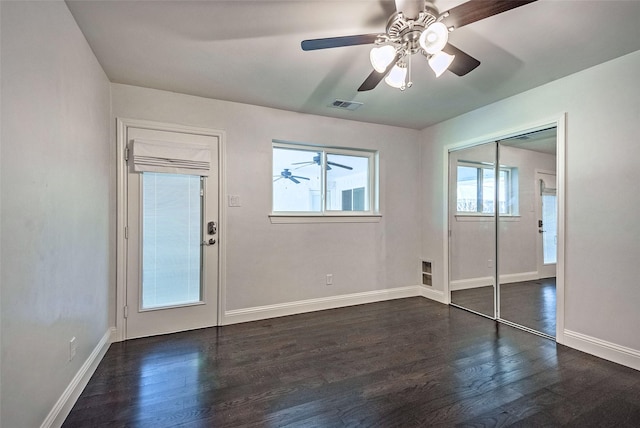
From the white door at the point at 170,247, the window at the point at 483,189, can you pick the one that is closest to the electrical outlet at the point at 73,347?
the white door at the point at 170,247

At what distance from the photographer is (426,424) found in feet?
5.64

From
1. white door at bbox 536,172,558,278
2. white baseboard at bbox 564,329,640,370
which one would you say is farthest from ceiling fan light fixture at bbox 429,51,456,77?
white baseboard at bbox 564,329,640,370

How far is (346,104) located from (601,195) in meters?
2.48

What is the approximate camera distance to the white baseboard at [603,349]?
2.34 meters

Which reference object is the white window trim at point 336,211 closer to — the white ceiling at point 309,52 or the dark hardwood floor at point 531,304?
the white ceiling at point 309,52

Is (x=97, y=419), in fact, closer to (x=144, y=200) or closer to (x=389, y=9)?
(x=144, y=200)

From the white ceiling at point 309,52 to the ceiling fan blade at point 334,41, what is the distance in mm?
208

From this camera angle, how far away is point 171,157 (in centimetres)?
300

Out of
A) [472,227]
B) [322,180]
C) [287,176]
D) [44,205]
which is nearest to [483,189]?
[472,227]

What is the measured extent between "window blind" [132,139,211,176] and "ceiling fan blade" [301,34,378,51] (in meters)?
1.86

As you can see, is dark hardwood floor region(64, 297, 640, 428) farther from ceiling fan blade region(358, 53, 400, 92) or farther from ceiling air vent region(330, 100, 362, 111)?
ceiling air vent region(330, 100, 362, 111)

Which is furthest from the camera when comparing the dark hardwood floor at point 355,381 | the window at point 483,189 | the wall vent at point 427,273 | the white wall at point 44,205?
the wall vent at point 427,273

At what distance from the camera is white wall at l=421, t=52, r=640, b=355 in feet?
7.80

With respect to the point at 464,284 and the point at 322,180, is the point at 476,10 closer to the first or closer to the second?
the point at 322,180
